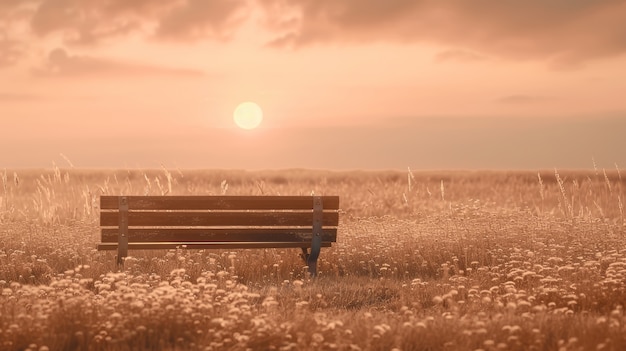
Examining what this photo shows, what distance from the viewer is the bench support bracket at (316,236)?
1162cm

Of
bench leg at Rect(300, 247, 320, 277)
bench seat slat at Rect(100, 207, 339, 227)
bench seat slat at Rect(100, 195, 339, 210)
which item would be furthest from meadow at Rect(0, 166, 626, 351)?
bench seat slat at Rect(100, 195, 339, 210)

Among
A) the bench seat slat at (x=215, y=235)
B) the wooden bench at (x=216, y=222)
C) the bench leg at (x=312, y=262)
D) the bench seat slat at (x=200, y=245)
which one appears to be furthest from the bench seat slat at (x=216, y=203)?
the bench leg at (x=312, y=262)

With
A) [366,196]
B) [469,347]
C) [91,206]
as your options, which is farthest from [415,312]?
[366,196]

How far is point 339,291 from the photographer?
10.1 metres

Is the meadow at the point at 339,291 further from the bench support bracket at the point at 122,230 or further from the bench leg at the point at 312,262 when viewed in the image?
the bench support bracket at the point at 122,230

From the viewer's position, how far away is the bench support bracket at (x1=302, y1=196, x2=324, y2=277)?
38.1 ft

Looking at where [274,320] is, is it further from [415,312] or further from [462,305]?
[462,305]

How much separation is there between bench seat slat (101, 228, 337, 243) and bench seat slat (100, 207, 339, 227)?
0.34 ft

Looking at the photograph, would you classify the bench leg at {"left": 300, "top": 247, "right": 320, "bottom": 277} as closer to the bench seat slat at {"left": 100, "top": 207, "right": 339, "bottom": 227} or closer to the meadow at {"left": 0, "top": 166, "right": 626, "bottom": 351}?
the meadow at {"left": 0, "top": 166, "right": 626, "bottom": 351}

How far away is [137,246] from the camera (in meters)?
11.2

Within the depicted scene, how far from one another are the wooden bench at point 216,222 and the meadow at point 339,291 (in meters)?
0.36

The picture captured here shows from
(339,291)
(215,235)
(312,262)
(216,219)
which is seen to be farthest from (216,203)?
(339,291)

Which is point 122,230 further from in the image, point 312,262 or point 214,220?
point 312,262

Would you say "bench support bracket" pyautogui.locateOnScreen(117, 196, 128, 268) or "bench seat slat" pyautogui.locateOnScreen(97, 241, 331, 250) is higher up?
"bench support bracket" pyautogui.locateOnScreen(117, 196, 128, 268)
